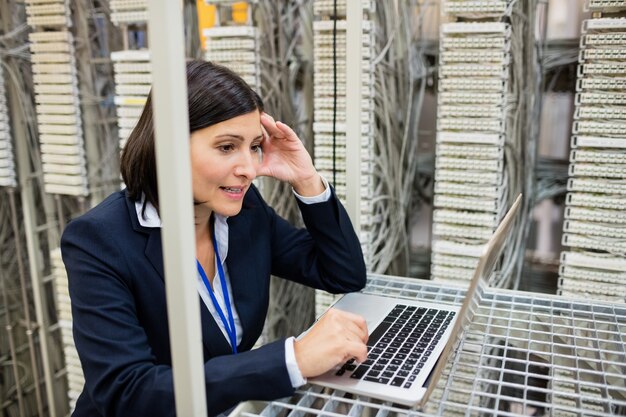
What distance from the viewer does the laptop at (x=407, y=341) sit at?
77 cm

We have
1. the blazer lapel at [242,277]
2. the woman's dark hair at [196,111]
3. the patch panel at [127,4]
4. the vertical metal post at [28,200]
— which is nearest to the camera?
the woman's dark hair at [196,111]

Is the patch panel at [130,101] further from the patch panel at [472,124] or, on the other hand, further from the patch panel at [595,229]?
the patch panel at [595,229]

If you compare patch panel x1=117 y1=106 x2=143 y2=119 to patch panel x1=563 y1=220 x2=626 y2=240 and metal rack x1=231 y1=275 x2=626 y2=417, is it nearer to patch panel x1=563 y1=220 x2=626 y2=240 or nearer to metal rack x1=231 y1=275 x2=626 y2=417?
metal rack x1=231 y1=275 x2=626 y2=417

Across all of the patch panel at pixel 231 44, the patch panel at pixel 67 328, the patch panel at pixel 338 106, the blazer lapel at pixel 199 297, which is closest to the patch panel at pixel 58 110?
the patch panel at pixel 67 328

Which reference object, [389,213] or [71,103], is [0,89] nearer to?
[71,103]

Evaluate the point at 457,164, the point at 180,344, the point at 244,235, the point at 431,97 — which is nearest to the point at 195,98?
the point at 244,235

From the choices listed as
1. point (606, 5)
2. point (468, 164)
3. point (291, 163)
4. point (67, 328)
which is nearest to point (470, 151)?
point (468, 164)

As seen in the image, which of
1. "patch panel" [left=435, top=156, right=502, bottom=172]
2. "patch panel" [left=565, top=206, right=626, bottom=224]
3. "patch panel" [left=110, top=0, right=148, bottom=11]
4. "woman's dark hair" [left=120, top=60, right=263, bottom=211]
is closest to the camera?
"woman's dark hair" [left=120, top=60, right=263, bottom=211]

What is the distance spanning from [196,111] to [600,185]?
1.13 metres

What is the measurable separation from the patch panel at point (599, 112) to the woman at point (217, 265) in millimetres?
748

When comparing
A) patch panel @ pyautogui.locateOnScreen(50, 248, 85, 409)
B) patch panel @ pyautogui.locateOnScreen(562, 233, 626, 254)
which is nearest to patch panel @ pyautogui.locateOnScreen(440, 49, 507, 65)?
patch panel @ pyautogui.locateOnScreen(562, 233, 626, 254)

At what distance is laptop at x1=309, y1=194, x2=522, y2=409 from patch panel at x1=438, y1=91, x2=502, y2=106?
25.7 inches

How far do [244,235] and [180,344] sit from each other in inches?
21.1

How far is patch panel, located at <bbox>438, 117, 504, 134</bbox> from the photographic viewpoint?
157 centimetres
